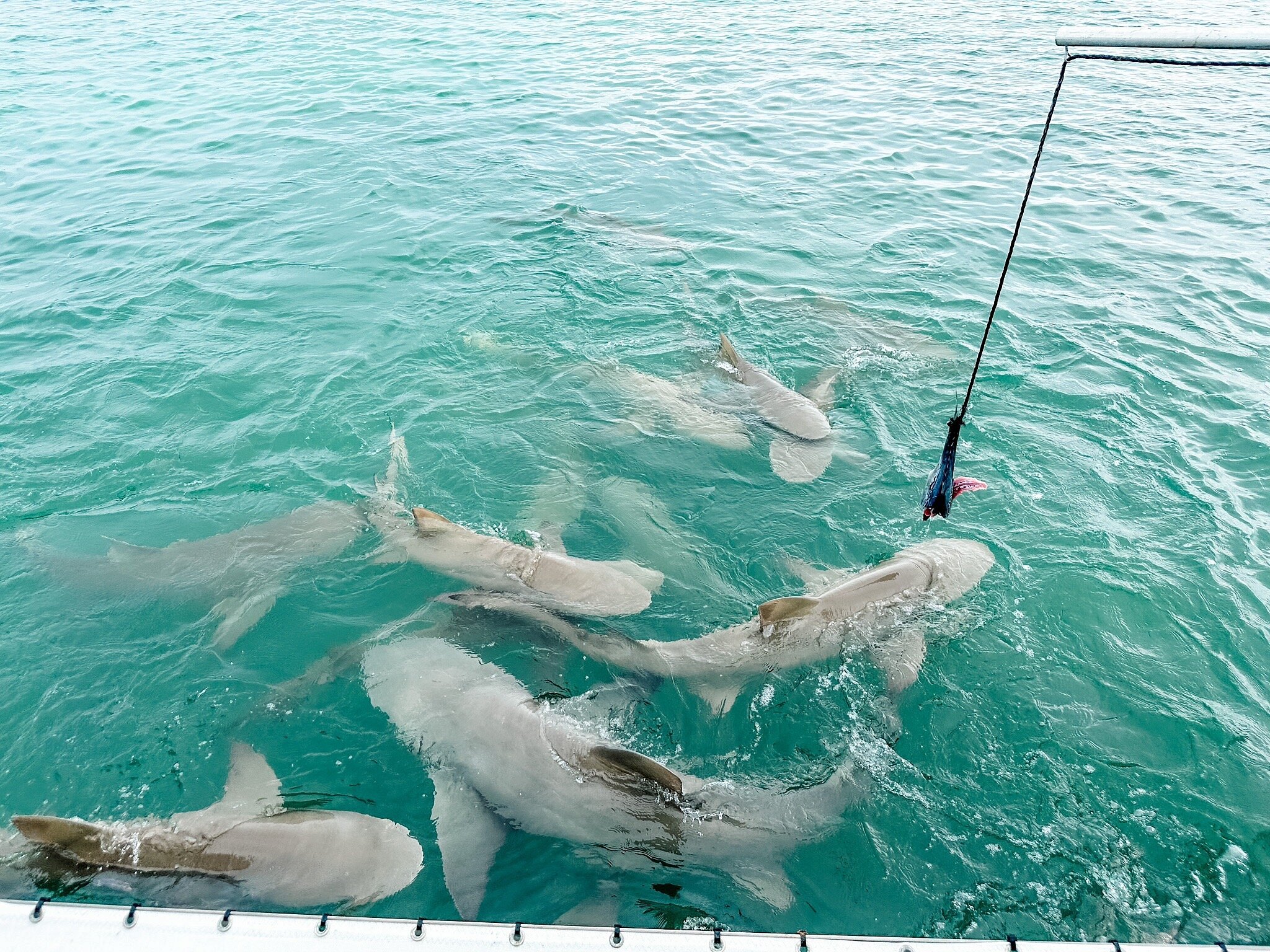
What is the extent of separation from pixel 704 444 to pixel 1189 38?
5743mm

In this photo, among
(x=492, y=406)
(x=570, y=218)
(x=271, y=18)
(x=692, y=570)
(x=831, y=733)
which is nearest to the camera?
(x=831, y=733)

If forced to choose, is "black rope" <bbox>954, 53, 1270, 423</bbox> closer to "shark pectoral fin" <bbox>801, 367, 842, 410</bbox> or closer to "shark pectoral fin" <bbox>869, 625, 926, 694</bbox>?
"shark pectoral fin" <bbox>869, 625, 926, 694</bbox>

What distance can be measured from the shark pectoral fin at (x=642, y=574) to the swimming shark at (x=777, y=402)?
8.39 feet

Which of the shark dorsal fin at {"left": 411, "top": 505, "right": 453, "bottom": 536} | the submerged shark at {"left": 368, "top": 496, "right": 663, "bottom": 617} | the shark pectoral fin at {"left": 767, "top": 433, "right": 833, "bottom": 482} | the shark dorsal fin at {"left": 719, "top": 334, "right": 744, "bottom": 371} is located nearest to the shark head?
the shark pectoral fin at {"left": 767, "top": 433, "right": 833, "bottom": 482}

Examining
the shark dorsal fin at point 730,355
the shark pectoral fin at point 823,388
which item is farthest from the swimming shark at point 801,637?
the shark dorsal fin at point 730,355

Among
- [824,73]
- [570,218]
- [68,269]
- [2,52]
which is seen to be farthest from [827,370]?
[2,52]

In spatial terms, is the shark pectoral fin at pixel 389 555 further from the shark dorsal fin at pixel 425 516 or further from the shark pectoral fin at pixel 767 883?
the shark pectoral fin at pixel 767 883

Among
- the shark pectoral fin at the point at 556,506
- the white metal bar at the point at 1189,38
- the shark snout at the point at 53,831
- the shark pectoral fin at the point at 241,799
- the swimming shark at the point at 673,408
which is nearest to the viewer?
the white metal bar at the point at 1189,38

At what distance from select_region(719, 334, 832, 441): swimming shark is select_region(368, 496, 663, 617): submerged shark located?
8.74 feet

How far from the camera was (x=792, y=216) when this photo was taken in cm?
1448

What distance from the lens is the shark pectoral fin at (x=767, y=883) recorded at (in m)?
4.83

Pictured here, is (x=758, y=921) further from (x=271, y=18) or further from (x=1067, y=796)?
(x=271, y=18)

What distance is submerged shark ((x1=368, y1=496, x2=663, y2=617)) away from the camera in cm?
690

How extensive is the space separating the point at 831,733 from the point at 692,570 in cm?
203
